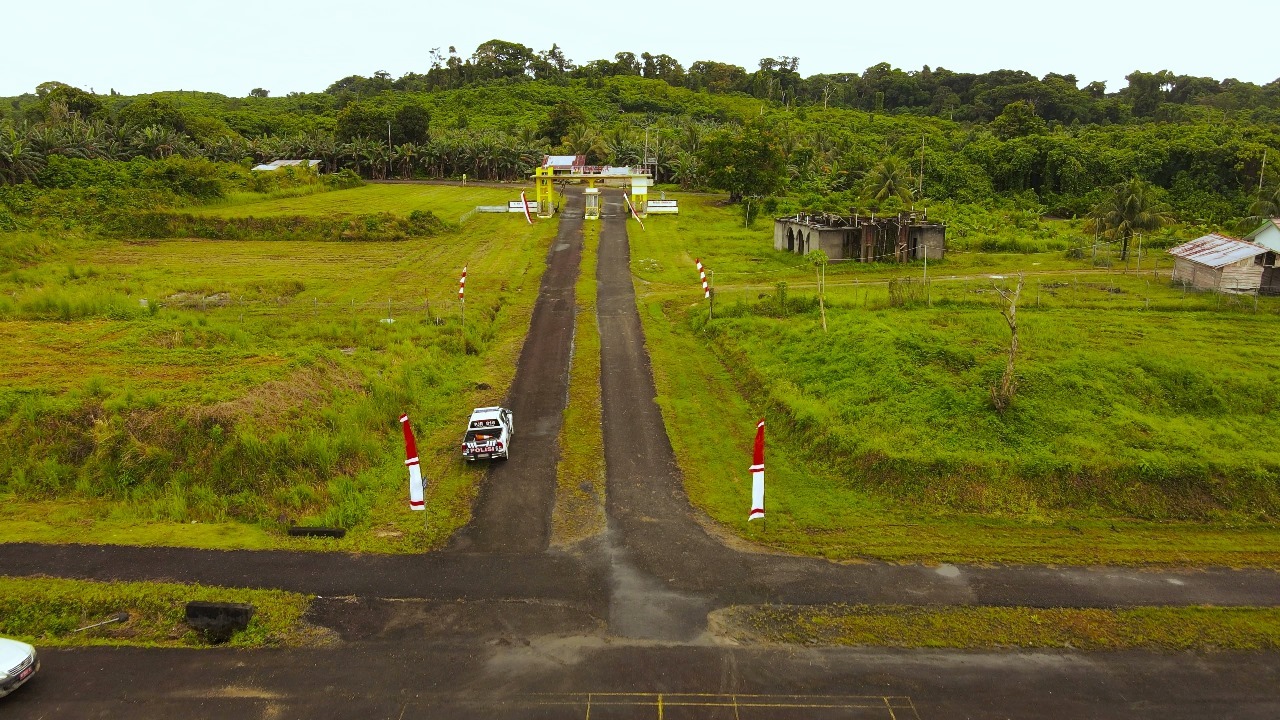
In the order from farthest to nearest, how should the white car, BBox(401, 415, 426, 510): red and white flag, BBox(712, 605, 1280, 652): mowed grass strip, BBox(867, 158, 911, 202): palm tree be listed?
Answer: BBox(867, 158, 911, 202): palm tree < BBox(401, 415, 426, 510): red and white flag < BBox(712, 605, 1280, 652): mowed grass strip < the white car

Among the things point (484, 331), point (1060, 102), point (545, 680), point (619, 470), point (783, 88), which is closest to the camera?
point (545, 680)

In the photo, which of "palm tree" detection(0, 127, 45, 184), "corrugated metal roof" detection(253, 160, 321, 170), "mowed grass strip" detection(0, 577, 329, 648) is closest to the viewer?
"mowed grass strip" detection(0, 577, 329, 648)

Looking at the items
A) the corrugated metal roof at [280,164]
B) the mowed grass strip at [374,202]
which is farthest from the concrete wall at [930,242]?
the corrugated metal roof at [280,164]

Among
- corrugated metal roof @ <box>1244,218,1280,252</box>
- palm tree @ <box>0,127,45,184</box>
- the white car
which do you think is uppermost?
palm tree @ <box>0,127,45,184</box>

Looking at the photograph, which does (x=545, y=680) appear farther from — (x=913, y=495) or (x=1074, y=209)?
(x=1074, y=209)

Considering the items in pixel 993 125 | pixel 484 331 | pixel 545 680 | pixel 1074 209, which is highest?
pixel 993 125

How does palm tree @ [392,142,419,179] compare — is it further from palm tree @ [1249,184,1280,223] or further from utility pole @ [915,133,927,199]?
palm tree @ [1249,184,1280,223]

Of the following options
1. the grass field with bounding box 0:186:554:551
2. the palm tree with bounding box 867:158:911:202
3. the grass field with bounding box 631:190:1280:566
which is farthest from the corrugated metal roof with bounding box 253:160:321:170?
the grass field with bounding box 631:190:1280:566

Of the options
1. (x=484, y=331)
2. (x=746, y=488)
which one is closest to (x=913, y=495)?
(x=746, y=488)
